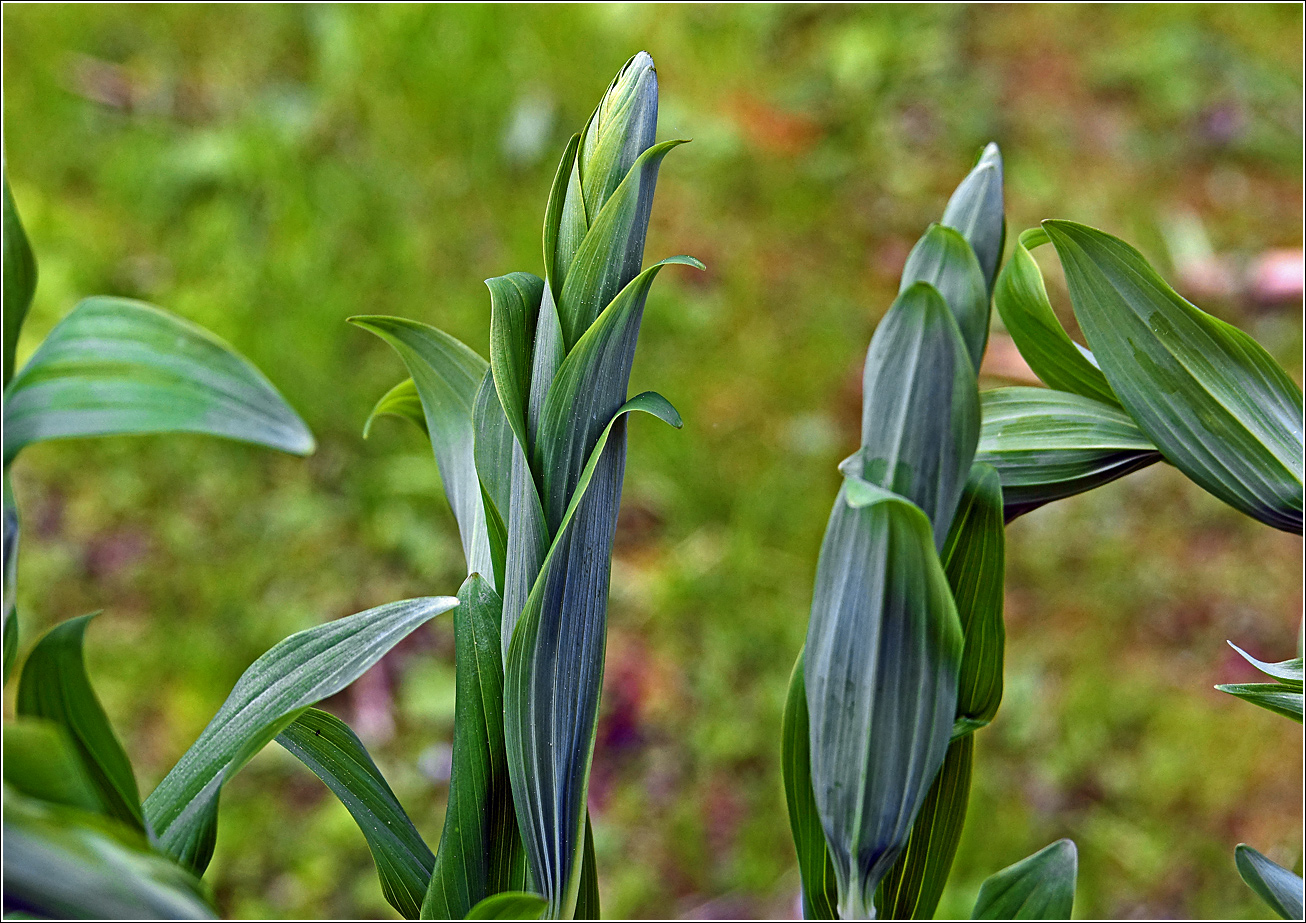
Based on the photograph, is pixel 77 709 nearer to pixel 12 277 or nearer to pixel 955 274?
pixel 12 277

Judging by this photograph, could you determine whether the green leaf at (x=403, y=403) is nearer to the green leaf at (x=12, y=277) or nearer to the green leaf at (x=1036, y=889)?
the green leaf at (x=12, y=277)

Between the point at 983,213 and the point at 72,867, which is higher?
the point at 983,213

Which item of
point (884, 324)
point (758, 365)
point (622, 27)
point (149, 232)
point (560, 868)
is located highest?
point (622, 27)

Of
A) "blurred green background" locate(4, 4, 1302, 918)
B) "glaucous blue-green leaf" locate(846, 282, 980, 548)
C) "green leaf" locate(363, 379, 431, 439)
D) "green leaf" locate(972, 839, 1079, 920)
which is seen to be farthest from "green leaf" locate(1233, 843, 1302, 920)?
"blurred green background" locate(4, 4, 1302, 918)

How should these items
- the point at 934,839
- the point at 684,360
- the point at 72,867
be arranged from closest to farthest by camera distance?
the point at 72,867
the point at 934,839
the point at 684,360

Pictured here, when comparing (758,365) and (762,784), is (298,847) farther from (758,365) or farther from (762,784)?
(758,365)

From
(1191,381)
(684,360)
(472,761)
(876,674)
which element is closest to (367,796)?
(472,761)

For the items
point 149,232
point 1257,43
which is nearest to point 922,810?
point 149,232

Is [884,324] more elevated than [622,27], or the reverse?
[622,27]
